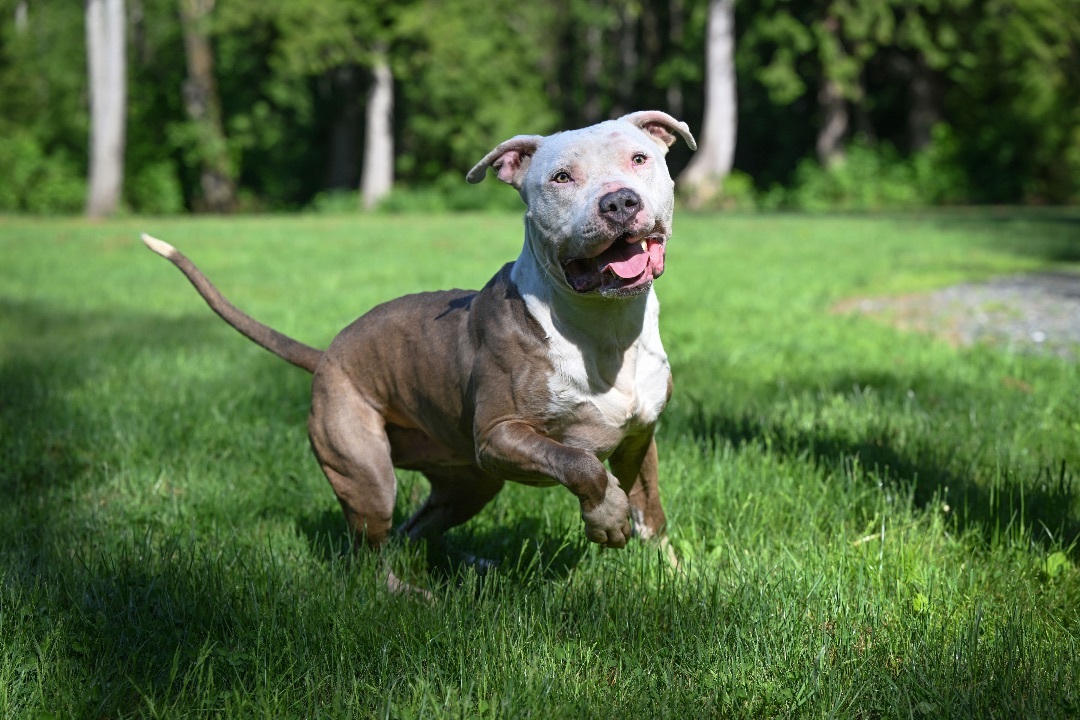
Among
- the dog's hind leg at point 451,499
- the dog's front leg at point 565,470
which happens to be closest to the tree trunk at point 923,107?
the dog's hind leg at point 451,499

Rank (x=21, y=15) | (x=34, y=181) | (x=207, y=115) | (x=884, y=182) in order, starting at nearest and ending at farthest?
1. (x=884, y=182)
2. (x=207, y=115)
3. (x=34, y=181)
4. (x=21, y=15)

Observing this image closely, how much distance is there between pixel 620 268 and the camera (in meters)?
3.02

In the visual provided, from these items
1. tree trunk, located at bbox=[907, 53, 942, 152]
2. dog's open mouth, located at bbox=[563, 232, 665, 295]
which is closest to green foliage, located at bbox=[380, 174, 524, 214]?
tree trunk, located at bbox=[907, 53, 942, 152]

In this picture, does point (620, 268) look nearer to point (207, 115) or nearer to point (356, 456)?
point (356, 456)

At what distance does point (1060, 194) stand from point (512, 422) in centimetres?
2753

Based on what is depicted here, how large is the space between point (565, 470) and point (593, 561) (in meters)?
0.69

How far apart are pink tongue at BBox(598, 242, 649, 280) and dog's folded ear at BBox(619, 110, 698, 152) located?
0.53 meters

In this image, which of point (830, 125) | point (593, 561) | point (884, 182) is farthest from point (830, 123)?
point (593, 561)

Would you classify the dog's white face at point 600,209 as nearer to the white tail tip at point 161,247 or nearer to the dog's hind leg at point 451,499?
the dog's hind leg at point 451,499

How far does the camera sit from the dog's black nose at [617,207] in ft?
9.61

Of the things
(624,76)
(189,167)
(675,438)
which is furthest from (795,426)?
(189,167)

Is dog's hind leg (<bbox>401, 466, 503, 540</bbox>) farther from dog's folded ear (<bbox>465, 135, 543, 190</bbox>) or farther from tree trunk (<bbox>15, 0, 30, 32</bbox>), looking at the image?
tree trunk (<bbox>15, 0, 30, 32</bbox>)

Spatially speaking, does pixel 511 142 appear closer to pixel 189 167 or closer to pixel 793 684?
pixel 793 684

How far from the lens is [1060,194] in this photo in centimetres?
2700
